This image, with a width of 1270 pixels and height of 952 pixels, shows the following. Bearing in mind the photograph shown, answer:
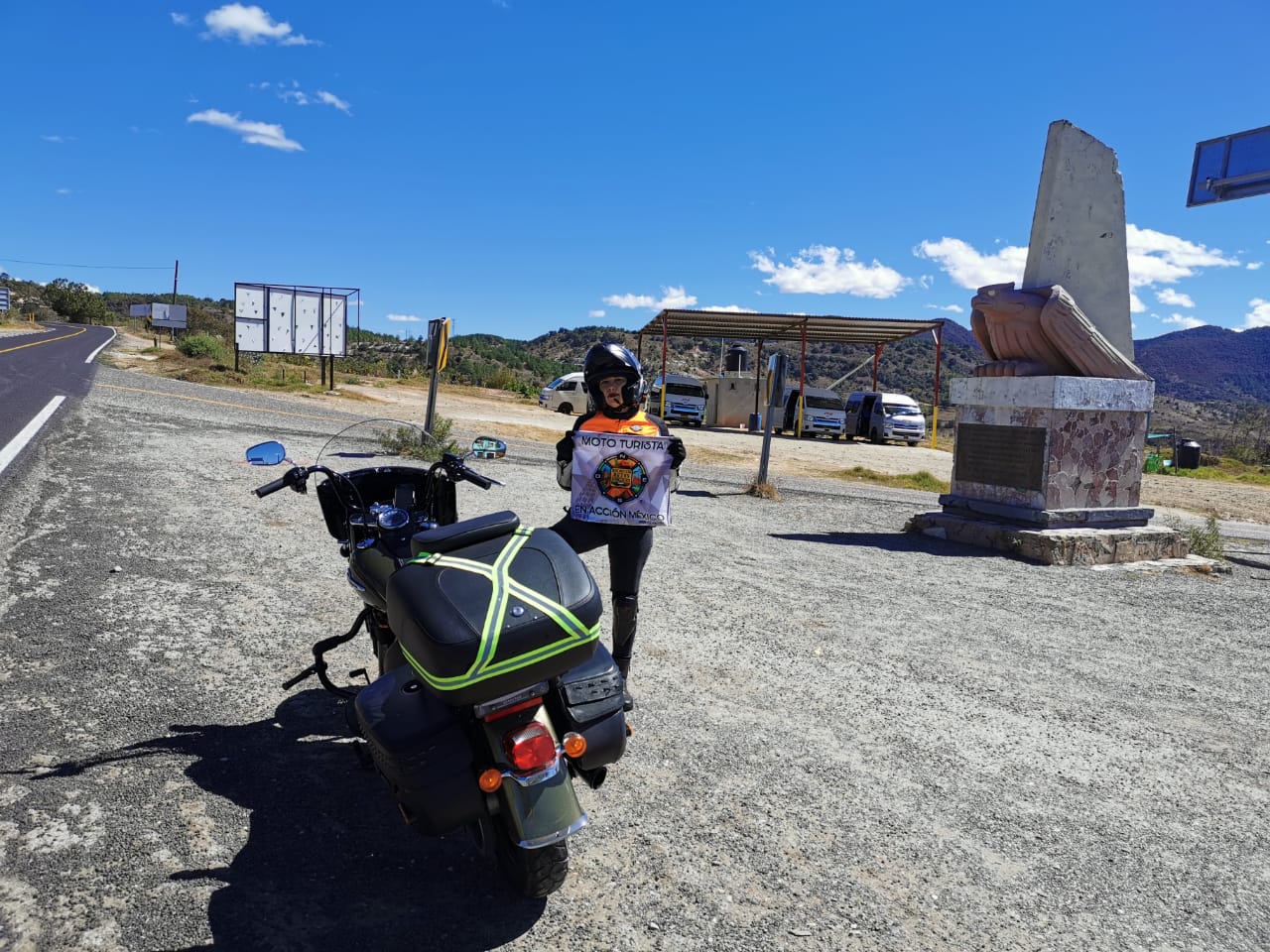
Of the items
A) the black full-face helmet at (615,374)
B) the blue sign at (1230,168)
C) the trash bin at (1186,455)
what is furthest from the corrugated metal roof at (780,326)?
the black full-face helmet at (615,374)

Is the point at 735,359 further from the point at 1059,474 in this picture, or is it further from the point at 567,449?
the point at 567,449

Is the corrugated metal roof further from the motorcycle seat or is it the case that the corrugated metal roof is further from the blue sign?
the motorcycle seat

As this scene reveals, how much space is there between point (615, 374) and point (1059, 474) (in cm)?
675

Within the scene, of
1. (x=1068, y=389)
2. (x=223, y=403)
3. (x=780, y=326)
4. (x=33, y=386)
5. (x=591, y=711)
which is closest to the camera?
(x=591, y=711)

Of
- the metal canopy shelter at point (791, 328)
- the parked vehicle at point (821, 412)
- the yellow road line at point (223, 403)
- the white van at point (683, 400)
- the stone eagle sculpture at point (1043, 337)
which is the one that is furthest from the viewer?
the white van at point (683, 400)

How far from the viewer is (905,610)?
6.07 m

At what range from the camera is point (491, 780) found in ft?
7.25

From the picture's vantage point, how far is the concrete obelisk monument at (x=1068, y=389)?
28.3 feet

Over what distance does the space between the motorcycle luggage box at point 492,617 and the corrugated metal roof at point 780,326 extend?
22.6 m

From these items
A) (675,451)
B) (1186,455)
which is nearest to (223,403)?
(675,451)

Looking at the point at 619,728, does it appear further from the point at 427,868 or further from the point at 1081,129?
the point at 1081,129

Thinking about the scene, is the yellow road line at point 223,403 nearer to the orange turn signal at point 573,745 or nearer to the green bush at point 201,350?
the green bush at point 201,350

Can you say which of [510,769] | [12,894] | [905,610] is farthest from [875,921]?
[905,610]

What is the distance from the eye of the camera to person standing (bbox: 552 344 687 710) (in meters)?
3.56
